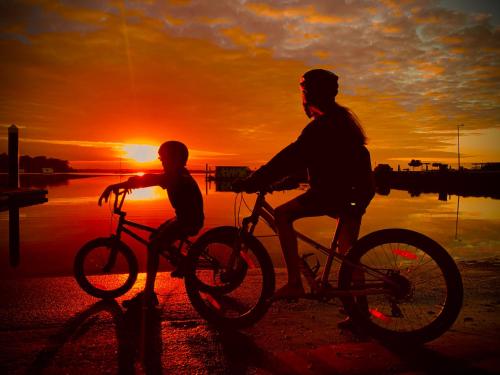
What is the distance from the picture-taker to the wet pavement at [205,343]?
2.92m

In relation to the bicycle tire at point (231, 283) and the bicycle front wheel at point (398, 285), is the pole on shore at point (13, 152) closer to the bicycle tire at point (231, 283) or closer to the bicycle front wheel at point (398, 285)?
the bicycle tire at point (231, 283)

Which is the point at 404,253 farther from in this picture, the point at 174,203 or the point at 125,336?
the point at 125,336

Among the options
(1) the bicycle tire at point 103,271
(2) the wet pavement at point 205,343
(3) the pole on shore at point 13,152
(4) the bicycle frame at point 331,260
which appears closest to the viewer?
(2) the wet pavement at point 205,343

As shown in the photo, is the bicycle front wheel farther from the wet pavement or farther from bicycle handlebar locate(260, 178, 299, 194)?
bicycle handlebar locate(260, 178, 299, 194)

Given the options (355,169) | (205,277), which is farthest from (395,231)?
(205,277)

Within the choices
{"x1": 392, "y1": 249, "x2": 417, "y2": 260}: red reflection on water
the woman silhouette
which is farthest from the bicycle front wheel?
the woman silhouette

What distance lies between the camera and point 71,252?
8656 millimetres

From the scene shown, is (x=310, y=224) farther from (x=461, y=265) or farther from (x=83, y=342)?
(x=83, y=342)

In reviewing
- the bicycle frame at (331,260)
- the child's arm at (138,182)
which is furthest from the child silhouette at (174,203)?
the bicycle frame at (331,260)

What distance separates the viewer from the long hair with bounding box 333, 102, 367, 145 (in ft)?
11.6

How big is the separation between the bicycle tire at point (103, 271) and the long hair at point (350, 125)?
3.14m


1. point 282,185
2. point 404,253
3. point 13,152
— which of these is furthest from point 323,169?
point 13,152

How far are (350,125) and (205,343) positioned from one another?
2.46 meters

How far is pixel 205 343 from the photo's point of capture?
338cm
